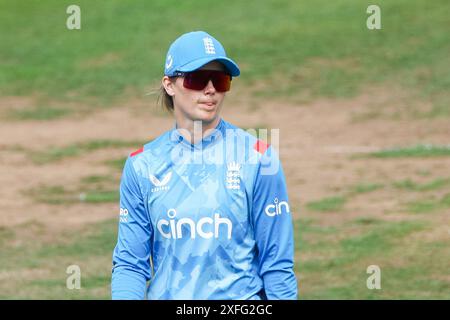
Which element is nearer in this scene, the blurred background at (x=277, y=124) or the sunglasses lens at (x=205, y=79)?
the sunglasses lens at (x=205, y=79)

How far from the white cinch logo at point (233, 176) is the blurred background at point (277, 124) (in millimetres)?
5406

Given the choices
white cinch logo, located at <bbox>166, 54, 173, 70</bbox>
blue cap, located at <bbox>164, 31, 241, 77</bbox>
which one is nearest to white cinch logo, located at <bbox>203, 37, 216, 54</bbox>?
blue cap, located at <bbox>164, 31, 241, 77</bbox>

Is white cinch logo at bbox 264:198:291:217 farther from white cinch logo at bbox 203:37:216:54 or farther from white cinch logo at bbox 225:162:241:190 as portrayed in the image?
white cinch logo at bbox 203:37:216:54

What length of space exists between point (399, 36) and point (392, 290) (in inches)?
527

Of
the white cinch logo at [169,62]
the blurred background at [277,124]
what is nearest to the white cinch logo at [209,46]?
the white cinch logo at [169,62]

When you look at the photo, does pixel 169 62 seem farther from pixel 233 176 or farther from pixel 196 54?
pixel 233 176

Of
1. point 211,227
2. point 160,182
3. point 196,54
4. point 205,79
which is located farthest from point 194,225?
point 196,54

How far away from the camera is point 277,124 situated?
1908 cm

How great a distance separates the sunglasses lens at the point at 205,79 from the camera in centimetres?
533

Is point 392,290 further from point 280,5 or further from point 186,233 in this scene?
point 280,5

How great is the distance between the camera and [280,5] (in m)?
25.7

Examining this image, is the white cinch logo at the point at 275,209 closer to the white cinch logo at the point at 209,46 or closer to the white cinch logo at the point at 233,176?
the white cinch logo at the point at 233,176

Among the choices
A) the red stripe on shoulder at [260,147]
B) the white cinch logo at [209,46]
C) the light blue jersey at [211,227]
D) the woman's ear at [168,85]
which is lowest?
the light blue jersey at [211,227]

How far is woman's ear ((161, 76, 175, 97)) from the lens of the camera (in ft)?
18.1
